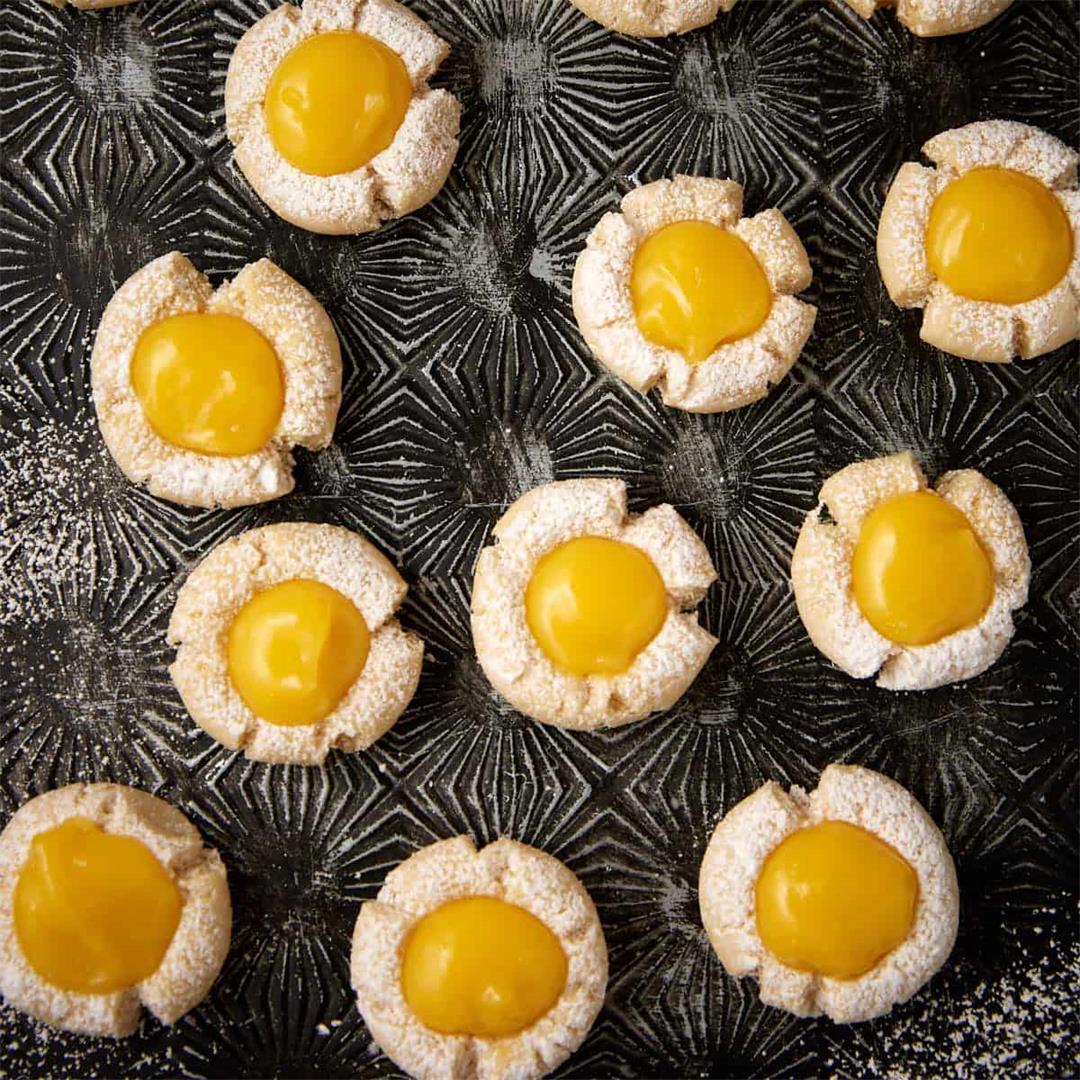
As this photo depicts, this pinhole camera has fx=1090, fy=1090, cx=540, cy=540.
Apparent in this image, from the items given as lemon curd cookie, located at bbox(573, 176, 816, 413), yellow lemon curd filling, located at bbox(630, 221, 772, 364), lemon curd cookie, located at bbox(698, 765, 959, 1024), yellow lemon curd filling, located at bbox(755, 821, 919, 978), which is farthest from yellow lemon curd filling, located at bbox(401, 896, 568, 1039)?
yellow lemon curd filling, located at bbox(630, 221, 772, 364)

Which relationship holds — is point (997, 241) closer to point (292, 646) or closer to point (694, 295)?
point (694, 295)

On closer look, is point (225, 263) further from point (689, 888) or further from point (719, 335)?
point (689, 888)

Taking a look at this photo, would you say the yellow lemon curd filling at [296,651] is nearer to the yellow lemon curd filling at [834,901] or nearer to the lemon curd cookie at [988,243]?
the yellow lemon curd filling at [834,901]

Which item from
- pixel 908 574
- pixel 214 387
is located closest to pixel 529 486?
pixel 214 387

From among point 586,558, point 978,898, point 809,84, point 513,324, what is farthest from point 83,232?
point 978,898

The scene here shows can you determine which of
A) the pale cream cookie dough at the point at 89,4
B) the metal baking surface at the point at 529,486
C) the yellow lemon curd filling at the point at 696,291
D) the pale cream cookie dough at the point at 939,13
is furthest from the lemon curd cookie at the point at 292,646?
the pale cream cookie dough at the point at 939,13

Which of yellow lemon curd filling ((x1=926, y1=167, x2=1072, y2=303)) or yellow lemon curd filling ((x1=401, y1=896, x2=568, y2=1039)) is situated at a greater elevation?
yellow lemon curd filling ((x1=926, y1=167, x2=1072, y2=303))

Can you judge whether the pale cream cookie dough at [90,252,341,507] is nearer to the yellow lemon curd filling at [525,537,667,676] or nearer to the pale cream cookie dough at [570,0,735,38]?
the yellow lemon curd filling at [525,537,667,676]
